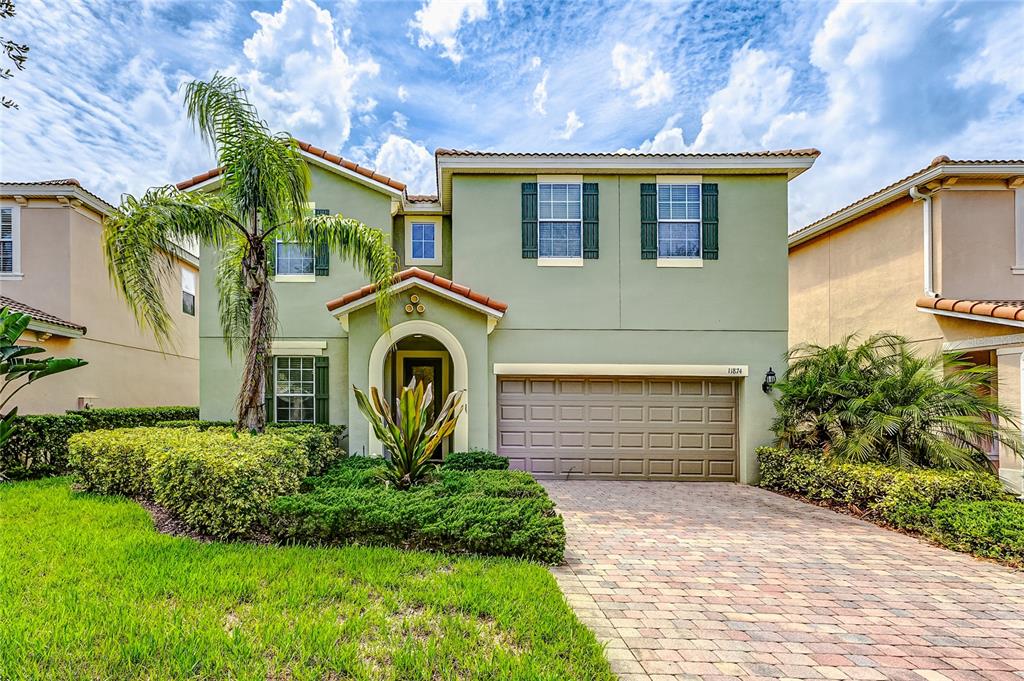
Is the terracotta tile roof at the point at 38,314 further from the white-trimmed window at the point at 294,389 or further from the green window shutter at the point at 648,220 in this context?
the green window shutter at the point at 648,220

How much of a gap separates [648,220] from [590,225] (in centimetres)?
138

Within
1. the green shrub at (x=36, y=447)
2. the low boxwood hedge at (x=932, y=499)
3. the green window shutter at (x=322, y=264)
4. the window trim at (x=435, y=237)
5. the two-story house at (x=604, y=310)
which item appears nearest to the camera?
the low boxwood hedge at (x=932, y=499)

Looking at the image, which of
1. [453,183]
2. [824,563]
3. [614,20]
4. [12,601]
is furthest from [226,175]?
[824,563]

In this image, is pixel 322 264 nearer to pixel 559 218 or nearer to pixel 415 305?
pixel 415 305

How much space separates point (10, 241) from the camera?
12789 millimetres

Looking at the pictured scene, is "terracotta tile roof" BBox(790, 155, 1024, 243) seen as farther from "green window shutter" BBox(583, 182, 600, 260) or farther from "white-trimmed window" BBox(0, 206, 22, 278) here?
"white-trimmed window" BBox(0, 206, 22, 278)

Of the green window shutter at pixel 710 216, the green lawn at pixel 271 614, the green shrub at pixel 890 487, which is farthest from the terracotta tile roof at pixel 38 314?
the green shrub at pixel 890 487

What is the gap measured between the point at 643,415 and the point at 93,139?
11.6 metres

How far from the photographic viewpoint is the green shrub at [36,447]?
33.1 feet

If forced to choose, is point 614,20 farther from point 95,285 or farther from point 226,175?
point 95,285

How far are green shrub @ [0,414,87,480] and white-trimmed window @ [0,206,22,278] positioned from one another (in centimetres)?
483

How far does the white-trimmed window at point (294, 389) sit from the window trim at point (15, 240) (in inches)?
299

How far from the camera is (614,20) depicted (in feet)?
34.1

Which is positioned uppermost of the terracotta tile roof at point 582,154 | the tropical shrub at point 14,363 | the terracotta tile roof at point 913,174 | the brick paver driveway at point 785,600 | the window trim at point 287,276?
the terracotta tile roof at point 582,154
